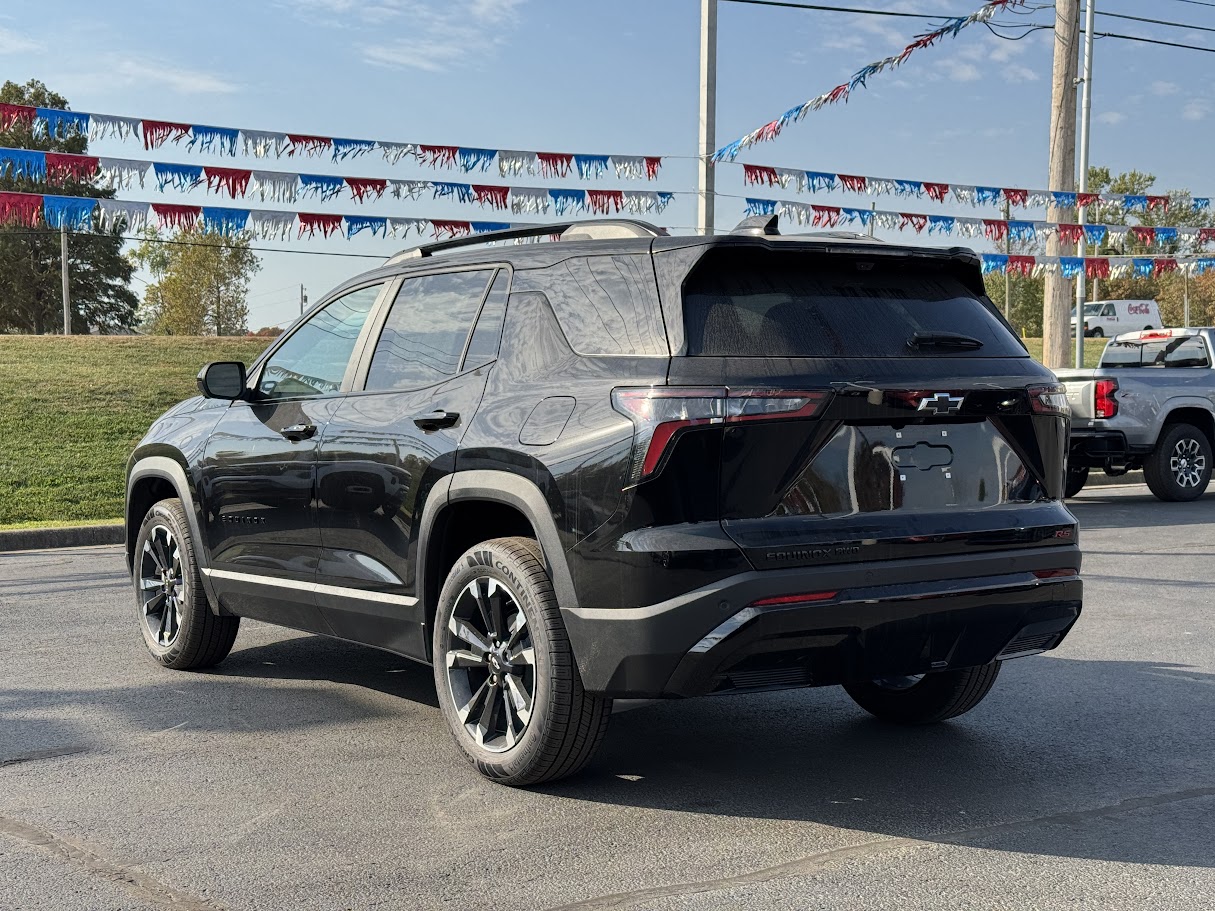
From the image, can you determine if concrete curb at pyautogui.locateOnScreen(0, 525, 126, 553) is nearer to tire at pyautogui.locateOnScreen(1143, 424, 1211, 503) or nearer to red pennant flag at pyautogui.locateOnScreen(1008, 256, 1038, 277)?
tire at pyautogui.locateOnScreen(1143, 424, 1211, 503)

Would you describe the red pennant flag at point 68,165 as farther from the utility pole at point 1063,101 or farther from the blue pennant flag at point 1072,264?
the utility pole at point 1063,101

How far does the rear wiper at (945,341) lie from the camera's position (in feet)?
14.9

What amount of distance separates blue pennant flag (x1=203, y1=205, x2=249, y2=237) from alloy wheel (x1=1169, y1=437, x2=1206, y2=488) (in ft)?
35.3

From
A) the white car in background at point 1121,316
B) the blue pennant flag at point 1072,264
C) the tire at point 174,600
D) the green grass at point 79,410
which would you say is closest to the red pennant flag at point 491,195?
the green grass at point 79,410

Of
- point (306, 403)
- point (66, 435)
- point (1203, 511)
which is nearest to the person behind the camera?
point (306, 403)

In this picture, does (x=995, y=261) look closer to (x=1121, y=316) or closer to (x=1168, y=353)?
(x=1168, y=353)

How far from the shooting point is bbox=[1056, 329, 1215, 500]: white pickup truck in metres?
14.8

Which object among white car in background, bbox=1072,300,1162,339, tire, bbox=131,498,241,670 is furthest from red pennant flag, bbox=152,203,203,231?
white car in background, bbox=1072,300,1162,339

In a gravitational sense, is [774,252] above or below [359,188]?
below

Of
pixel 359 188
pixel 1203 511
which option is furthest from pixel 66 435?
pixel 1203 511

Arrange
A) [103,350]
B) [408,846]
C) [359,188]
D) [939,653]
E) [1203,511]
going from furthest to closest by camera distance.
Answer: [103,350], [359,188], [1203,511], [939,653], [408,846]

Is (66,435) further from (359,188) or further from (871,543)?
(871,543)

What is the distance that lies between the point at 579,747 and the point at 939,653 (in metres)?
1.19

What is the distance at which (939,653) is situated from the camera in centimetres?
438
